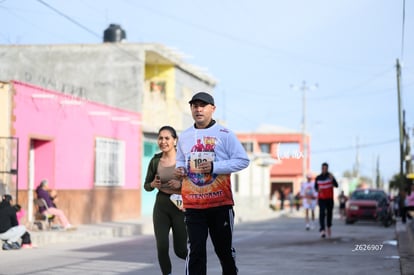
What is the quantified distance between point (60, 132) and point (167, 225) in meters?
15.9

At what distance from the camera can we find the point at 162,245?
875 centimetres

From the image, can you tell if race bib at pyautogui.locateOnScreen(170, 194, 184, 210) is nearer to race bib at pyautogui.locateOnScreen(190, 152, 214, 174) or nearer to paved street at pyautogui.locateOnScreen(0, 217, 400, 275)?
race bib at pyautogui.locateOnScreen(190, 152, 214, 174)

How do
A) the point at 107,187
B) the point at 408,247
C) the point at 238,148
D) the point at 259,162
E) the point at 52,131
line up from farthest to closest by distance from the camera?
the point at 259,162, the point at 107,187, the point at 52,131, the point at 408,247, the point at 238,148

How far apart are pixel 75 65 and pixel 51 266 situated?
74.6ft

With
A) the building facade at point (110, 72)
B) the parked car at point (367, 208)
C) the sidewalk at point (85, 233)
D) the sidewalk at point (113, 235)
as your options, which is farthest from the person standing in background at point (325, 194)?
the building facade at point (110, 72)

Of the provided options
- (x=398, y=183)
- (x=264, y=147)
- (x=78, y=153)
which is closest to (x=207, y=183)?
(x=78, y=153)

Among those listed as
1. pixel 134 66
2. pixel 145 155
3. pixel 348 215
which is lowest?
pixel 348 215

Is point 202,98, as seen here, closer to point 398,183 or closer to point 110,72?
point 110,72

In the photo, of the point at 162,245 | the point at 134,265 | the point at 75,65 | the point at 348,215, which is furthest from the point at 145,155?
the point at 162,245

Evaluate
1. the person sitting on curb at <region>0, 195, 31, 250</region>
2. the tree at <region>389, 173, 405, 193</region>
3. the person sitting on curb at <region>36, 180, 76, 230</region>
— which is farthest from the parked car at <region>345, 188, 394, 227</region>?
the person sitting on curb at <region>0, 195, 31, 250</region>

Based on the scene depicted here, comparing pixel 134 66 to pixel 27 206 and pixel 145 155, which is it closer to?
pixel 145 155

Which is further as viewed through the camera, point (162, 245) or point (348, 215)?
point (348, 215)

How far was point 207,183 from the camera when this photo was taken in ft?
22.5

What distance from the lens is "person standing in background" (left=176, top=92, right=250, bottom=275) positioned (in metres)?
6.85
